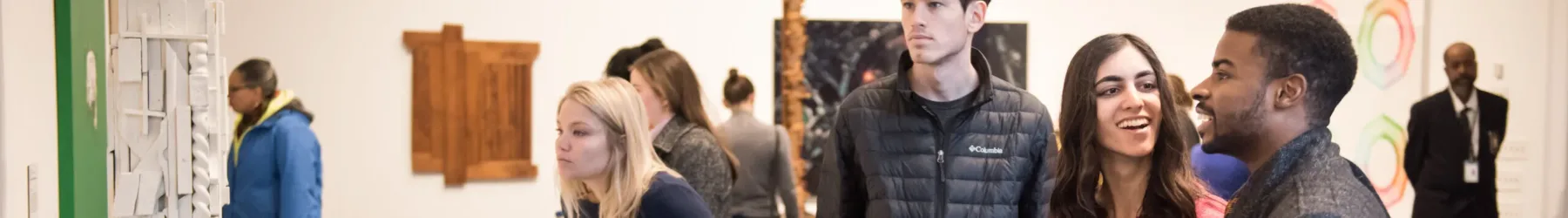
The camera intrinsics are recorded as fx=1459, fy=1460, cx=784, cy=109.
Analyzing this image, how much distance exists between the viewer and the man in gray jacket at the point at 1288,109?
2.02 meters

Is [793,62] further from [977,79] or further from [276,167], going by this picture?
[276,167]

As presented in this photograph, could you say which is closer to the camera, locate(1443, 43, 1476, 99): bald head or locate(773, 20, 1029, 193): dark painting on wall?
locate(1443, 43, 1476, 99): bald head

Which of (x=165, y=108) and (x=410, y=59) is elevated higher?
(x=410, y=59)

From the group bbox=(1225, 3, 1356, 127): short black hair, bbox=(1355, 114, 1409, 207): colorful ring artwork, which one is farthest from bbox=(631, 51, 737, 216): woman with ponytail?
bbox=(1355, 114, 1409, 207): colorful ring artwork

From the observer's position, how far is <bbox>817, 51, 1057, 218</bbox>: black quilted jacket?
8.31 feet

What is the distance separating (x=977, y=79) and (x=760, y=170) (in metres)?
1.39

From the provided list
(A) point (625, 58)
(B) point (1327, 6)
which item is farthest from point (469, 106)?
(B) point (1327, 6)

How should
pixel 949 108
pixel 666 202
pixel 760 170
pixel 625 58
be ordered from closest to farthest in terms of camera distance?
pixel 949 108 → pixel 666 202 → pixel 625 58 → pixel 760 170

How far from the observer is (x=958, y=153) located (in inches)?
100

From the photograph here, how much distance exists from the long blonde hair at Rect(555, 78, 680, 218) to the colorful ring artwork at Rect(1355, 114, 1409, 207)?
7.33 ft

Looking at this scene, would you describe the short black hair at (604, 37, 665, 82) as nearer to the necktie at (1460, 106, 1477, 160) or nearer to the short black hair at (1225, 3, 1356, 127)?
the short black hair at (1225, 3, 1356, 127)

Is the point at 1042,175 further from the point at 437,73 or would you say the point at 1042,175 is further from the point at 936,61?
the point at 437,73

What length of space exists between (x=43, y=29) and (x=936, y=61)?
2.10 metres

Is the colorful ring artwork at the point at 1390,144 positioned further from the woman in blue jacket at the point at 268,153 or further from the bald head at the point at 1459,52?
the woman in blue jacket at the point at 268,153
